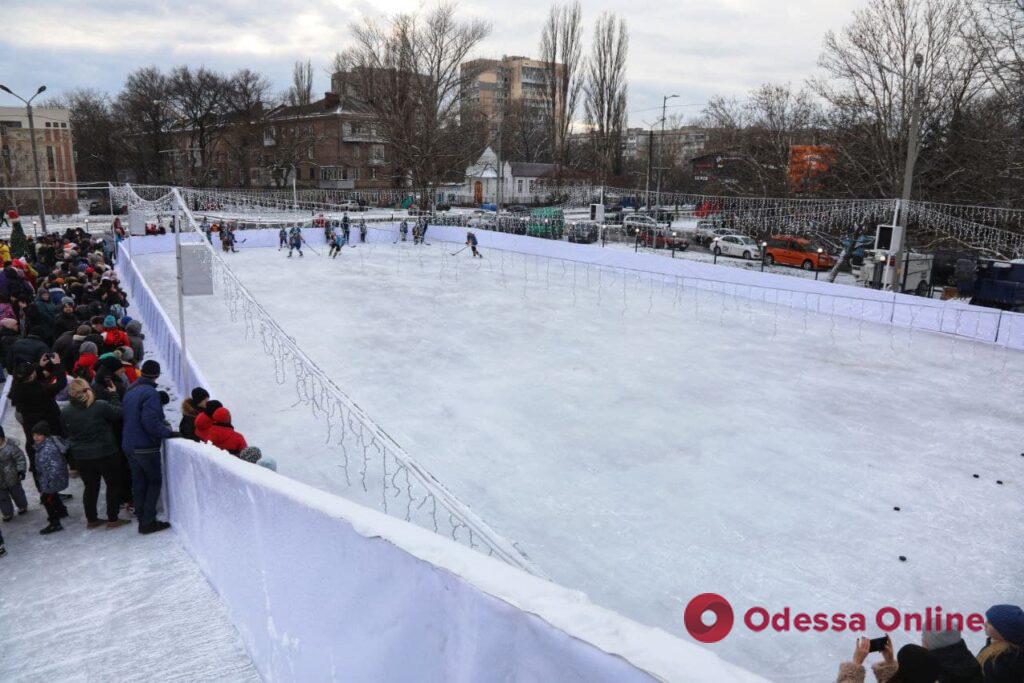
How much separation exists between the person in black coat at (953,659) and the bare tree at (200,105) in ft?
190

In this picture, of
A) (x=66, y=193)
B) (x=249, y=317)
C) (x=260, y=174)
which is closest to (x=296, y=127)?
(x=260, y=174)

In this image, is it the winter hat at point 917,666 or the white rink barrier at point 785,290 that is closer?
the winter hat at point 917,666

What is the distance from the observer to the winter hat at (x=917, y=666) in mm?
2604

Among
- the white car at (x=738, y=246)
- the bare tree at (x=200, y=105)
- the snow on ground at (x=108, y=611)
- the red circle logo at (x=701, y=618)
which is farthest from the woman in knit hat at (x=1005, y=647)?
the bare tree at (x=200, y=105)

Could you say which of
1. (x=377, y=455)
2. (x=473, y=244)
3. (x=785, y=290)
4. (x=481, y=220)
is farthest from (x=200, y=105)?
(x=377, y=455)

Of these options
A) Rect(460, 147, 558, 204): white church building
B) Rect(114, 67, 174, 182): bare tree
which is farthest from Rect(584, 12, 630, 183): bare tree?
A: Rect(114, 67, 174, 182): bare tree

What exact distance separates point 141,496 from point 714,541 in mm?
4873

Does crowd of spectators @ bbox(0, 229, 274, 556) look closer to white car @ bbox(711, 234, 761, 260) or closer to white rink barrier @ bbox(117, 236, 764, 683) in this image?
white rink barrier @ bbox(117, 236, 764, 683)

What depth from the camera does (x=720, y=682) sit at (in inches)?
54.0

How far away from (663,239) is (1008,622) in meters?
28.9

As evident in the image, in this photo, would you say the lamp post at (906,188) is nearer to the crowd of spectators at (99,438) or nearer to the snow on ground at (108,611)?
the crowd of spectators at (99,438)

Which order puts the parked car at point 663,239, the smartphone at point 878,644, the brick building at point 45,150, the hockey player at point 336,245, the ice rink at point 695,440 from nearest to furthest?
the smartphone at point 878,644, the ice rink at point 695,440, the hockey player at point 336,245, the parked car at point 663,239, the brick building at point 45,150

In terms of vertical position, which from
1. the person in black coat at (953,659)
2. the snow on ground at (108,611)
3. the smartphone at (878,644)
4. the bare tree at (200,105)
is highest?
the bare tree at (200,105)

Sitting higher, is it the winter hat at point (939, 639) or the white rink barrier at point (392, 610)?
the white rink barrier at point (392, 610)
